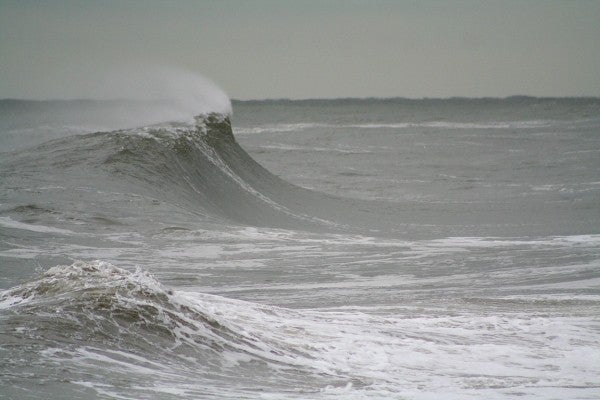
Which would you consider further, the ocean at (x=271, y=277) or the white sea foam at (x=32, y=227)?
the white sea foam at (x=32, y=227)

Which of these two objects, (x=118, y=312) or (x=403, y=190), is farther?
(x=403, y=190)

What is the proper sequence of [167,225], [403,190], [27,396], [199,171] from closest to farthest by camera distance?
[27,396] < [167,225] < [199,171] < [403,190]

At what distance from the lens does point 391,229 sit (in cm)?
1517

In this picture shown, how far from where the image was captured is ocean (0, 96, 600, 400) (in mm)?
5758

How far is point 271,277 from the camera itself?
9.99 m

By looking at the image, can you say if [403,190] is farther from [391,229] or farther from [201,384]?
[201,384]

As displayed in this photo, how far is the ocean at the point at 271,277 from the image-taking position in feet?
18.9

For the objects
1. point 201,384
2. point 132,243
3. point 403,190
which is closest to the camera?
point 201,384

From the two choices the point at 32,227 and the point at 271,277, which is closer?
the point at 271,277

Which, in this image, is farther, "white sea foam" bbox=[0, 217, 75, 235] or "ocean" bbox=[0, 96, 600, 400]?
"white sea foam" bbox=[0, 217, 75, 235]

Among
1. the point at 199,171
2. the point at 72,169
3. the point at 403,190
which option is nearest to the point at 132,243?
the point at 72,169

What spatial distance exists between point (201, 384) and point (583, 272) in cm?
613

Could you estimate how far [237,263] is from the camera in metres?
10.8

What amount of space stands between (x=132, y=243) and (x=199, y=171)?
5.94 m
